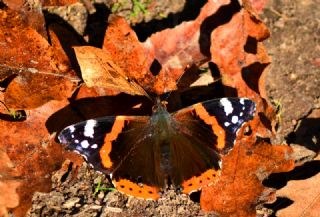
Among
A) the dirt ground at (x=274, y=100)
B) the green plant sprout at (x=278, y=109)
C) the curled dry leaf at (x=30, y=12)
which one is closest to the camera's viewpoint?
the dirt ground at (x=274, y=100)

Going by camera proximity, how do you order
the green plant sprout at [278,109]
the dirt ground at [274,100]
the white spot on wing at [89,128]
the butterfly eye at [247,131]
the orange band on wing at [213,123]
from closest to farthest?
the white spot on wing at [89,128]
the orange band on wing at [213,123]
the dirt ground at [274,100]
the butterfly eye at [247,131]
the green plant sprout at [278,109]

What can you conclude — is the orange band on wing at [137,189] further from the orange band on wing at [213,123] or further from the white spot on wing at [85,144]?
the orange band on wing at [213,123]

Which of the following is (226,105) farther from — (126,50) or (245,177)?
(126,50)

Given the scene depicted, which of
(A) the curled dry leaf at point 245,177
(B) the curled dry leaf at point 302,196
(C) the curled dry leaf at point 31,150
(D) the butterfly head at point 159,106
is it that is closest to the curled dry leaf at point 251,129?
(A) the curled dry leaf at point 245,177

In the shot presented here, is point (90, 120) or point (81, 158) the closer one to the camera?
point (90, 120)

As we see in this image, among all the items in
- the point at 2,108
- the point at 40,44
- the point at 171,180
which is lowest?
the point at 171,180

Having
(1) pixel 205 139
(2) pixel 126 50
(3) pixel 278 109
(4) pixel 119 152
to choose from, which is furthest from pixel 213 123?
(2) pixel 126 50

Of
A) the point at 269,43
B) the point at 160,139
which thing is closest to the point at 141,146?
the point at 160,139

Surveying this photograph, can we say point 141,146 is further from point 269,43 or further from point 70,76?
point 269,43
